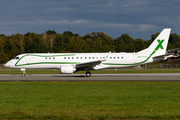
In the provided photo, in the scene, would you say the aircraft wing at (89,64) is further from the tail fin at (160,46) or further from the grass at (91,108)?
the grass at (91,108)

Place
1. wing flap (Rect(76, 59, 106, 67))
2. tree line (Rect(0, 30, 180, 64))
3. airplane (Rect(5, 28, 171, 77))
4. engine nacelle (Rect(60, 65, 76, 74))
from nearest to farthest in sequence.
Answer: engine nacelle (Rect(60, 65, 76, 74)) < wing flap (Rect(76, 59, 106, 67)) < airplane (Rect(5, 28, 171, 77)) < tree line (Rect(0, 30, 180, 64))

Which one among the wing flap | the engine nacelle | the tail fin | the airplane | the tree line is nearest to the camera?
the engine nacelle

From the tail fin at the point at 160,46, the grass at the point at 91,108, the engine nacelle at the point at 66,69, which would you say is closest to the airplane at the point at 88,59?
the tail fin at the point at 160,46

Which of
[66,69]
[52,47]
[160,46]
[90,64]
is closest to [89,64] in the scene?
[90,64]

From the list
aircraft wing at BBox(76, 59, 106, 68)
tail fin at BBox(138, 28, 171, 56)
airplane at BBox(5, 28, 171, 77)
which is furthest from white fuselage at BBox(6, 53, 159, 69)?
tail fin at BBox(138, 28, 171, 56)

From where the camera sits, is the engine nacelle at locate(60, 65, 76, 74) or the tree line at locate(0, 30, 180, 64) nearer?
the engine nacelle at locate(60, 65, 76, 74)

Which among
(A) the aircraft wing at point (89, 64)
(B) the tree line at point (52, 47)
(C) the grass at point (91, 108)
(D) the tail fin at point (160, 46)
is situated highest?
(B) the tree line at point (52, 47)

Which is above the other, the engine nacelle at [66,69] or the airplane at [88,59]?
the airplane at [88,59]

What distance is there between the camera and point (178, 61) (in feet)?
239

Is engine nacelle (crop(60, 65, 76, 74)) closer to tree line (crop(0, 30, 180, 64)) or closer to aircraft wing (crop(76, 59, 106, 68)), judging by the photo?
aircraft wing (crop(76, 59, 106, 68))

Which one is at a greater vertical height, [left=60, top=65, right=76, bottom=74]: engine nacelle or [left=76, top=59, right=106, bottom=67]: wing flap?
[left=76, top=59, right=106, bottom=67]: wing flap

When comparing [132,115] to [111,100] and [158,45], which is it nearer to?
[111,100]

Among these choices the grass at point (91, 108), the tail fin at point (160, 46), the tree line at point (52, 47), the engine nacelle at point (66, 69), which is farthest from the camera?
the tree line at point (52, 47)

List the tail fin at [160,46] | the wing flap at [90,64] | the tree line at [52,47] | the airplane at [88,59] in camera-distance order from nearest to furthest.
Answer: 1. the wing flap at [90,64]
2. the airplane at [88,59]
3. the tail fin at [160,46]
4. the tree line at [52,47]
